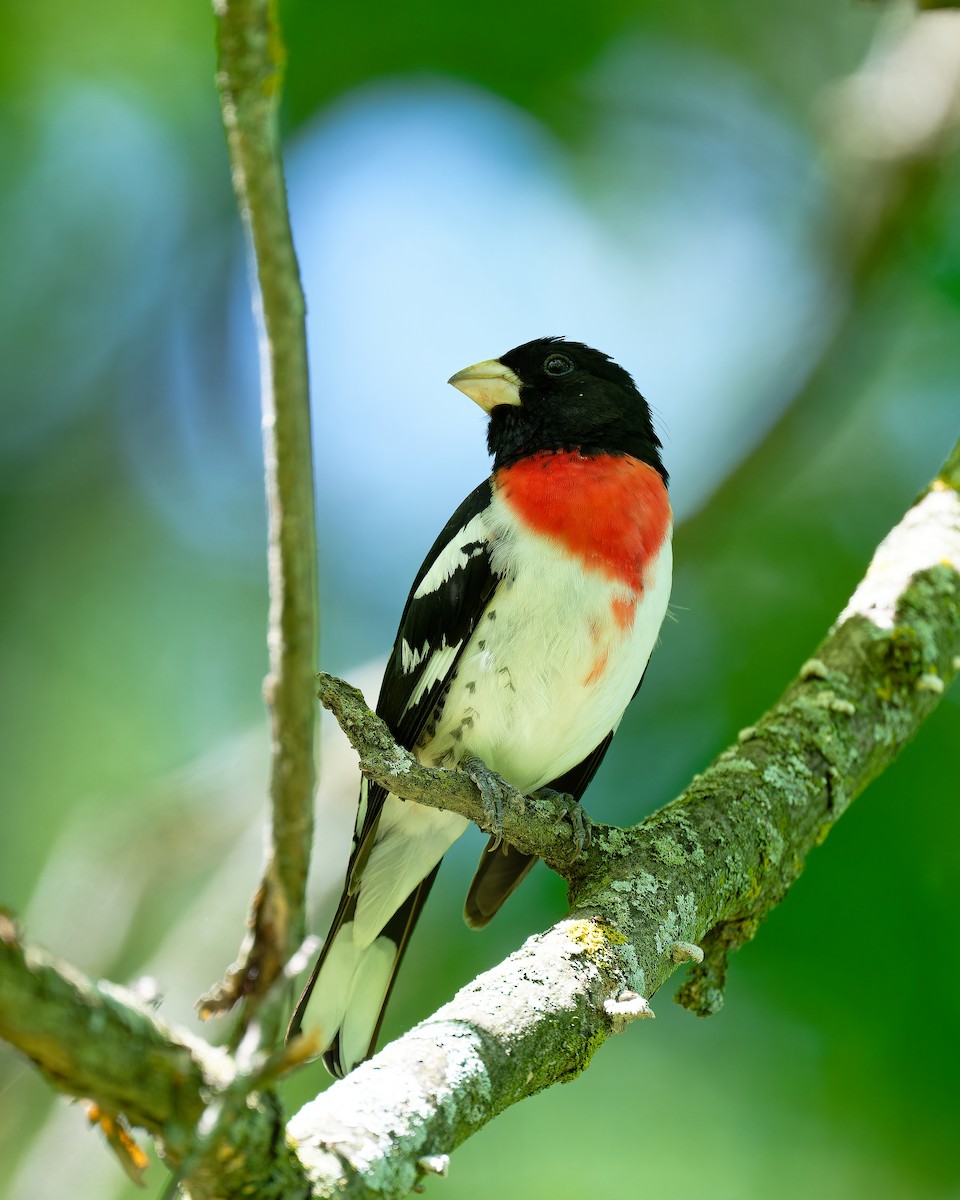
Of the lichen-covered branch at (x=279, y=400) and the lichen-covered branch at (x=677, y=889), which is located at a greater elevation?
the lichen-covered branch at (x=279, y=400)

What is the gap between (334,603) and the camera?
27.3ft

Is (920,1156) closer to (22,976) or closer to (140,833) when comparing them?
(140,833)

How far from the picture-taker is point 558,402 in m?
4.73

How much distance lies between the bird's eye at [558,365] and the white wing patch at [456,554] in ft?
3.01

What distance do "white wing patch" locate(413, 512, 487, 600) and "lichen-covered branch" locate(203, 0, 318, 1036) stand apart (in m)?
2.63

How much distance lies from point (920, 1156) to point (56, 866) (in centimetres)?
411

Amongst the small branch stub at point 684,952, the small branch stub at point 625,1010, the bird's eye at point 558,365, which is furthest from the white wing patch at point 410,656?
the small branch stub at point 625,1010

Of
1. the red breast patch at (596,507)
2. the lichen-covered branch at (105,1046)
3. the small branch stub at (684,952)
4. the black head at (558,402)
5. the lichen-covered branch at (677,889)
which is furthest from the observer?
the black head at (558,402)

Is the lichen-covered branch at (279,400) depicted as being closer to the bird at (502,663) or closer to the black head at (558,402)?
the bird at (502,663)

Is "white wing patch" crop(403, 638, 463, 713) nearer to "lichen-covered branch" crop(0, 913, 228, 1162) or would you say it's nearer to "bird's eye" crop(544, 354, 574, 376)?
"bird's eye" crop(544, 354, 574, 376)

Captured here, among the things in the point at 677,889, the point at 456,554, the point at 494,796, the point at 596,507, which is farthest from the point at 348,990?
the point at 596,507

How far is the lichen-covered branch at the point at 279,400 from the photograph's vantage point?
4.97 ft

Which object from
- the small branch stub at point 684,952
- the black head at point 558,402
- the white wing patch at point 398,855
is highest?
the black head at point 558,402

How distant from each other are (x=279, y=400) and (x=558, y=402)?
3.31 metres
